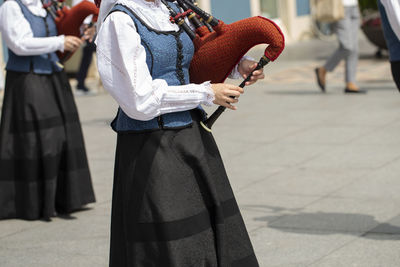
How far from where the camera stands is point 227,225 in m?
3.50

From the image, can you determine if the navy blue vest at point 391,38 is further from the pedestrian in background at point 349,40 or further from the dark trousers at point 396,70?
the pedestrian in background at point 349,40

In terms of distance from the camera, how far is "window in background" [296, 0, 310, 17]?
20.7 meters

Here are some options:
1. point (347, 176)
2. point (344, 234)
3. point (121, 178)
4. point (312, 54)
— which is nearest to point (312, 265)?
point (344, 234)

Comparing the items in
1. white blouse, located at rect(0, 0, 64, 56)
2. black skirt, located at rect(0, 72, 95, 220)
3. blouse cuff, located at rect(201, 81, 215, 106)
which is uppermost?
blouse cuff, located at rect(201, 81, 215, 106)

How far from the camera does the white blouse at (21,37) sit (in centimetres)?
556

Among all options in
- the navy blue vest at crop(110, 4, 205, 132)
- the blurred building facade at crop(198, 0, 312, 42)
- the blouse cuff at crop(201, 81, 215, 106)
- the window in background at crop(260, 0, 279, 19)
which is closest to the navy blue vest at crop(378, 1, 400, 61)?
the navy blue vest at crop(110, 4, 205, 132)

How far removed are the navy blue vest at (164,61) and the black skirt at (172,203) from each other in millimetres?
38

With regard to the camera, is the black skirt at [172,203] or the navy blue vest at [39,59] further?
the navy blue vest at [39,59]

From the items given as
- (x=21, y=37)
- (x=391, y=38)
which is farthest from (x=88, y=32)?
(x=391, y=38)

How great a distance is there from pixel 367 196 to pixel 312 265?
149 cm

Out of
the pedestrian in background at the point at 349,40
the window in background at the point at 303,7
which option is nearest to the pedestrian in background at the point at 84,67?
the pedestrian in background at the point at 349,40

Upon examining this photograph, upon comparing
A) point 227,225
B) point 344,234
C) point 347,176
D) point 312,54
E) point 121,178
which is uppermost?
point 121,178

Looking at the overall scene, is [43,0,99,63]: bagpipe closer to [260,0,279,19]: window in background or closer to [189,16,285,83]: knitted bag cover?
[189,16,285,83]: knitted bag cover

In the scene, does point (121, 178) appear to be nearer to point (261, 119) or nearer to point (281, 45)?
point (281, 45)
